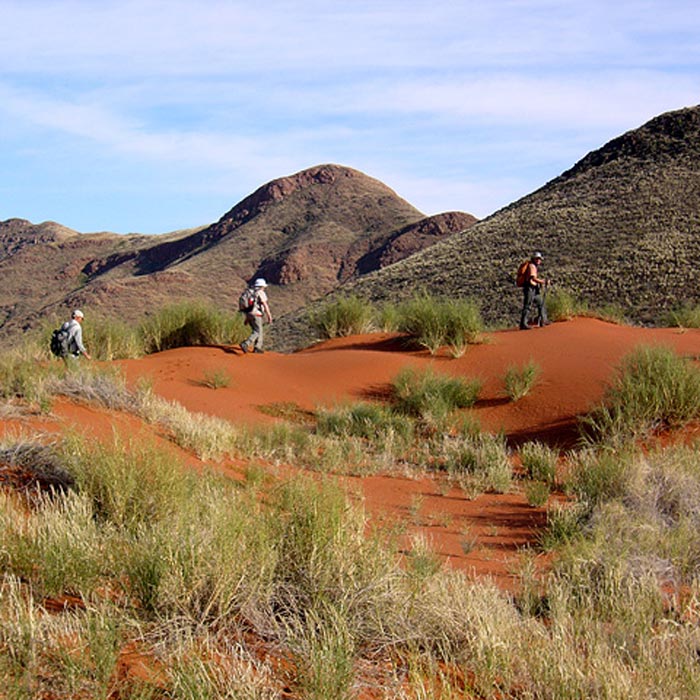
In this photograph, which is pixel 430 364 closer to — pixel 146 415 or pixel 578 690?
pixel 146 415

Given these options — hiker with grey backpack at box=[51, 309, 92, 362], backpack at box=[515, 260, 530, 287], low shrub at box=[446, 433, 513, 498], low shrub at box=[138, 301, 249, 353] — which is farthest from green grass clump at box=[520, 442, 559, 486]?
low shrub at box=[138, 301, 249, 353]

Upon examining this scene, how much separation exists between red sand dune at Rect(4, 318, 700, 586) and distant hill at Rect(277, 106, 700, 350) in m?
13.9

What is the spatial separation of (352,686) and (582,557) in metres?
2.82

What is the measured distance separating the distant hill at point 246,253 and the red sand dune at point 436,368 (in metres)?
48.0

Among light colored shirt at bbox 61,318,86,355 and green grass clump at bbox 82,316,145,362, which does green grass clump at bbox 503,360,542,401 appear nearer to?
light colored shirt at bbox 61,318,86,355

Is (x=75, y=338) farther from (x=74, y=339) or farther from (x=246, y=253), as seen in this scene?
(x=246, y=253)

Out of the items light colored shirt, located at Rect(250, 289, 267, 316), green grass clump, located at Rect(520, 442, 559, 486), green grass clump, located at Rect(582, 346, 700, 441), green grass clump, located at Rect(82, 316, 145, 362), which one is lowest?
green grass clump, located at Rect(520, 442, 559, 486)

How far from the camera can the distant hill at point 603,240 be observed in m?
34.7

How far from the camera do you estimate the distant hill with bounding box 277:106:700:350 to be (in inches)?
1366

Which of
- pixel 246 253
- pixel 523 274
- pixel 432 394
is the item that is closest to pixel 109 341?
pixel 432 394

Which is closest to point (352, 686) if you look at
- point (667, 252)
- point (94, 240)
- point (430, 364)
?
point (430, 364)

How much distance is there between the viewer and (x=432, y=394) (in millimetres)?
14031

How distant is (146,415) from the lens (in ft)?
34.7

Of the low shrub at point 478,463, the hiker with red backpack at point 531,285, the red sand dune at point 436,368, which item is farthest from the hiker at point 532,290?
the low shrub at point 478,463
